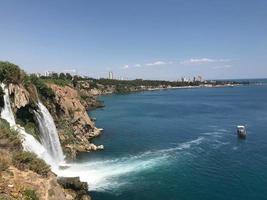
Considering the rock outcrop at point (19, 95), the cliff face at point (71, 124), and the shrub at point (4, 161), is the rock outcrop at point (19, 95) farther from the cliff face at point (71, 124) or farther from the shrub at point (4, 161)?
the shrub at point (4, 161)

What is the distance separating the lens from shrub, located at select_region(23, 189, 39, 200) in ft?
64.6

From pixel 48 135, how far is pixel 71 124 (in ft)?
48.4

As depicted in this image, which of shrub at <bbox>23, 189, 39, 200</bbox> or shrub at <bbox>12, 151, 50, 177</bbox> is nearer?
shrub at <bbox>23, 189, 39, 200</bbox>

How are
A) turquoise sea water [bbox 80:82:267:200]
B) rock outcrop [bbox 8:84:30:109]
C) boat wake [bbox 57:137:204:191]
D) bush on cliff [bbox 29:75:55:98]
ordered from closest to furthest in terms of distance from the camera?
turquoise sea water [bbox 80:82:267:200], boat wake [bbox 57:137:204:191], rock outcrop [bbox 8:84:30:109], bush on cliff [bbox 29:75:55:98]

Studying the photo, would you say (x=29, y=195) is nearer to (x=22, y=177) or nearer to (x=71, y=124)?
(x=22, y=177)

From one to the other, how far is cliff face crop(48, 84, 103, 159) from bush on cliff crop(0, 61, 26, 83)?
47.4ft

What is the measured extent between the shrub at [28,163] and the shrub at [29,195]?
4.20m

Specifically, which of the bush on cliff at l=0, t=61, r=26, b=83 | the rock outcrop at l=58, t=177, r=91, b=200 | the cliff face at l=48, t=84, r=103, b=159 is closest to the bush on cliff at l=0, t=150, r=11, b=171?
the rock outcrop at l=58, t=177, r=91, b=200

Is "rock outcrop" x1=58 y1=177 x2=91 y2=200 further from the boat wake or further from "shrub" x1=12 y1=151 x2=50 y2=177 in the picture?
"shrub" x1=12 y1=151 x2=50 y2=177

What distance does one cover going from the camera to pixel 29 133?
4569 centimetres

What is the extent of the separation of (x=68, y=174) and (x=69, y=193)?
971 cm

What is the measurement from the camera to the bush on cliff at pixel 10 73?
45838 millimetres

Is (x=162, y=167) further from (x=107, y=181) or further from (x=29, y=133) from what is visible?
(x=29, y=133)

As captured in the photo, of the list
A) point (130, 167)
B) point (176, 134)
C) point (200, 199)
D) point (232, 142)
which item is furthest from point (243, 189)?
point (176, 134)
